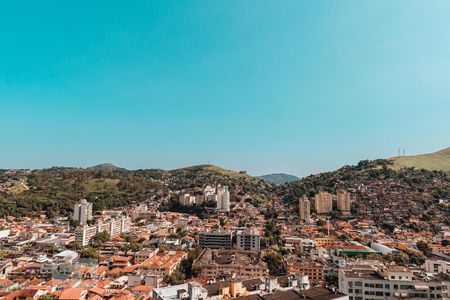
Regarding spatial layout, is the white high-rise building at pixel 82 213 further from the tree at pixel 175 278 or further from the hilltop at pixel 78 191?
the tree at pixel 175 278

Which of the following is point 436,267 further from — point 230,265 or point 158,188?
point 158,188

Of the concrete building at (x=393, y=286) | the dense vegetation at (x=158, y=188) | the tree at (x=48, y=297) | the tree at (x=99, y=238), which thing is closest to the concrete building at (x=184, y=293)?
the tree at (x=48, y=297)

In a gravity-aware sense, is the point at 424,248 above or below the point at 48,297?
below

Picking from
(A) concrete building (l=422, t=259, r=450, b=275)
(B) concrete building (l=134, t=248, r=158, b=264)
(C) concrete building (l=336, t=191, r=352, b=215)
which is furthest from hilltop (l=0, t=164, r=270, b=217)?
(A) concrete building (l=422, t=259, r=450, b=275)

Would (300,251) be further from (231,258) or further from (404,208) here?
(404,208)

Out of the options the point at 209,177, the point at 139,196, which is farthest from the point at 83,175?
the point at 209,177

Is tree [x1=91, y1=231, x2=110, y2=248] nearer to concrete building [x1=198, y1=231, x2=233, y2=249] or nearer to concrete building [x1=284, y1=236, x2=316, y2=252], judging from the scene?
concrete building [x1=198, y1=231, x2=233, y2=249]

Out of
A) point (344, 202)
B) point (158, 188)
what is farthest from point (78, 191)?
point (344, 202)
